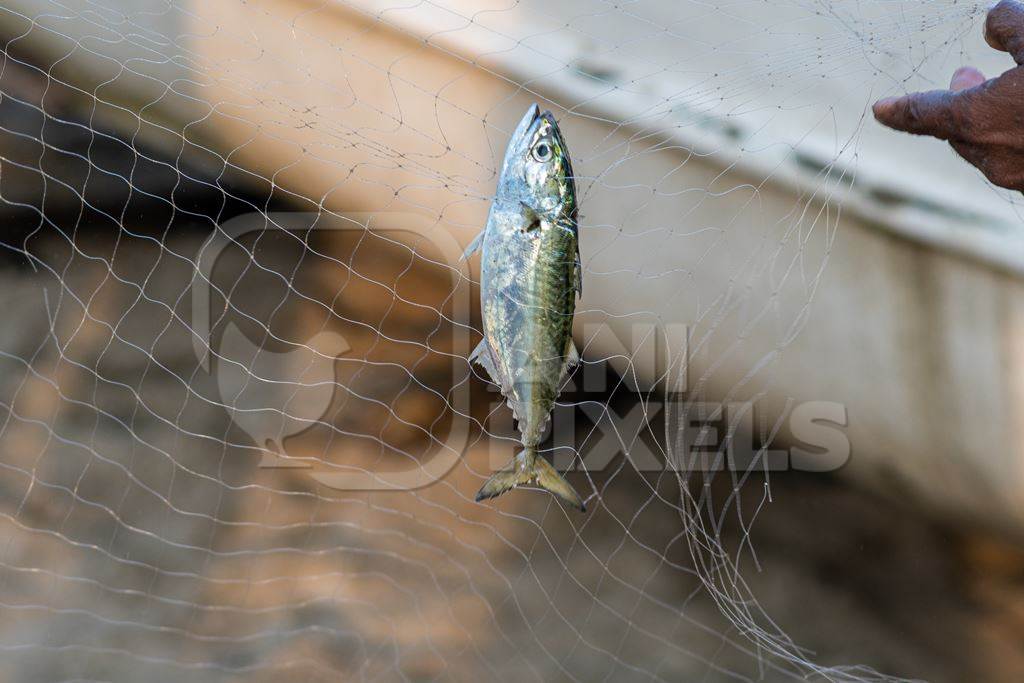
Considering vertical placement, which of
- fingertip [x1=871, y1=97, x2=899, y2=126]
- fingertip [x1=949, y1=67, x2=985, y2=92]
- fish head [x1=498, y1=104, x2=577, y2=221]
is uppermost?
fingertip [x1=949, y1=67, x2=985, y2=92]

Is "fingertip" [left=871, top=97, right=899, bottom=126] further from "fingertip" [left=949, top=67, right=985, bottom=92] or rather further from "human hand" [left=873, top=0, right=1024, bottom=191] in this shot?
"fingertip" [left=949, top=67, right=985, bottom=92]

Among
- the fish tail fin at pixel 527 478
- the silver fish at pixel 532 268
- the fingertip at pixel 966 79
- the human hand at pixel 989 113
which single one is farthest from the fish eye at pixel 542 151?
the fingertip at pixel 966 79

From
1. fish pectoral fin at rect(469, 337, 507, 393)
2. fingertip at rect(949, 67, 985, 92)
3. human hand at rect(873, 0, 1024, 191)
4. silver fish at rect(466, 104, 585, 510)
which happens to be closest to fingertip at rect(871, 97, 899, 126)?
human hand at rect(873, 0, 1024, 191)
